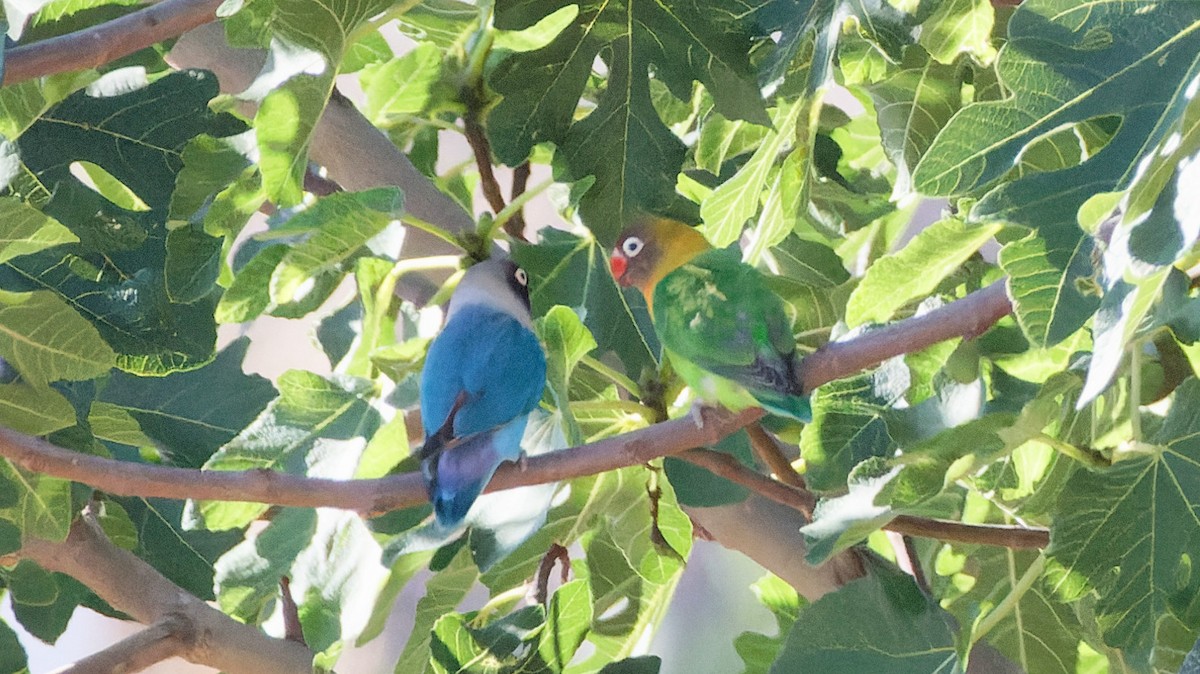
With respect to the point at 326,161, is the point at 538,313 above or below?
below

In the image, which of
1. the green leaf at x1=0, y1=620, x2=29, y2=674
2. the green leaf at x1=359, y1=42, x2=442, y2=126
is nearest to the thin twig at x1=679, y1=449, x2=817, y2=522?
the green leaf at x1=359, y1=42, x2=442, y2=126

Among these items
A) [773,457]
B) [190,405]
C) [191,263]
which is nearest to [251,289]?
[191,263]

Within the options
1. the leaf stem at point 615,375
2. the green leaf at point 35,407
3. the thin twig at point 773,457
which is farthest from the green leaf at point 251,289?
the thin twig at point 773,457

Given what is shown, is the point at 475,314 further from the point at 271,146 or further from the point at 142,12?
the point at 142,12

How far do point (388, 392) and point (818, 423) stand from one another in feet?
1.10

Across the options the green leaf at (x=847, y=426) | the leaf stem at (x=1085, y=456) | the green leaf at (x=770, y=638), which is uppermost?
the leaf stem at (x=1085, y=456)

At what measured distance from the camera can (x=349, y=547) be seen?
3.10 feet

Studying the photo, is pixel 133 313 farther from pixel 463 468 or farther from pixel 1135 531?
pixel 1135 531

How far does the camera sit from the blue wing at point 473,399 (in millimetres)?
802

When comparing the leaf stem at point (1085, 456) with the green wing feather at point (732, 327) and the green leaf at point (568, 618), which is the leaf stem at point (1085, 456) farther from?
the green leaf at point (568, 618)

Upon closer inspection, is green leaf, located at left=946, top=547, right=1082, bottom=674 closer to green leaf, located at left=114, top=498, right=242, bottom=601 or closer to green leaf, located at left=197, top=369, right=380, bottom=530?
green leaf, located at left=197, top=369, right=380, bottom=530

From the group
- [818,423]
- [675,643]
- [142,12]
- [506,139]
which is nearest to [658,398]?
[818,423]

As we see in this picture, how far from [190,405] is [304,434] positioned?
242 millimetres

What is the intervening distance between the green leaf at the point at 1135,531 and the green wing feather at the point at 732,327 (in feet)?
0.63
